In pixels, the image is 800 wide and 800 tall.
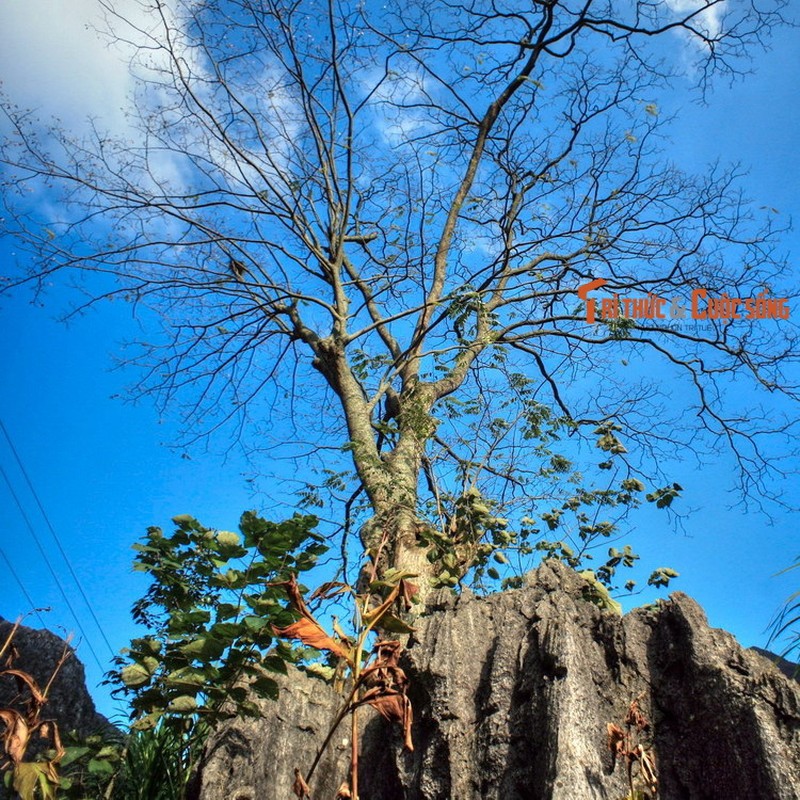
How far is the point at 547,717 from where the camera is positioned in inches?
85.7

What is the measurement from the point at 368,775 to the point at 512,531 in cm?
326

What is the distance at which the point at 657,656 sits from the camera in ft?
8.04

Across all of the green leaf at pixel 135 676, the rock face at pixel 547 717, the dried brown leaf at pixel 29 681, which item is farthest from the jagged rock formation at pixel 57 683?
the dried brown leaf at pixel 29 681

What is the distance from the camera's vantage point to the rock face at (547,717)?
79.4 inches

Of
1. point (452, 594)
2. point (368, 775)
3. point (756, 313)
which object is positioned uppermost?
point (756, 313)

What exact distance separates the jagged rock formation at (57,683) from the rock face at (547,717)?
2.74 m

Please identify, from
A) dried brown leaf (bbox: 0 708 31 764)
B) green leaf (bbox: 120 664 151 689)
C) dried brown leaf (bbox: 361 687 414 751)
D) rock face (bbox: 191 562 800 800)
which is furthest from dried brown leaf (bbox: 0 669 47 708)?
dried brown leaf (bbox: 361 687 414 751)

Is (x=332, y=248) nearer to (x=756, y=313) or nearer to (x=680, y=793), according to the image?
→ (x=756, y=313)

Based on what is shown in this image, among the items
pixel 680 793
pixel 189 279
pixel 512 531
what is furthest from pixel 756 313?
pixel 680 793

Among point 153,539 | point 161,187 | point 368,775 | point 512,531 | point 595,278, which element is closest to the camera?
point 368,775

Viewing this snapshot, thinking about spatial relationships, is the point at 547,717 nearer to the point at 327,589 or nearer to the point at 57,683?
the point at 327,589

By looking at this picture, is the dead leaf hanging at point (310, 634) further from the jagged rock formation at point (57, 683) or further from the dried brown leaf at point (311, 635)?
the jagged rock formation at point (57, 683)

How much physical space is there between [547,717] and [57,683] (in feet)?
13.1

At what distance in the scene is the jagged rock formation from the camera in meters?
4.79
